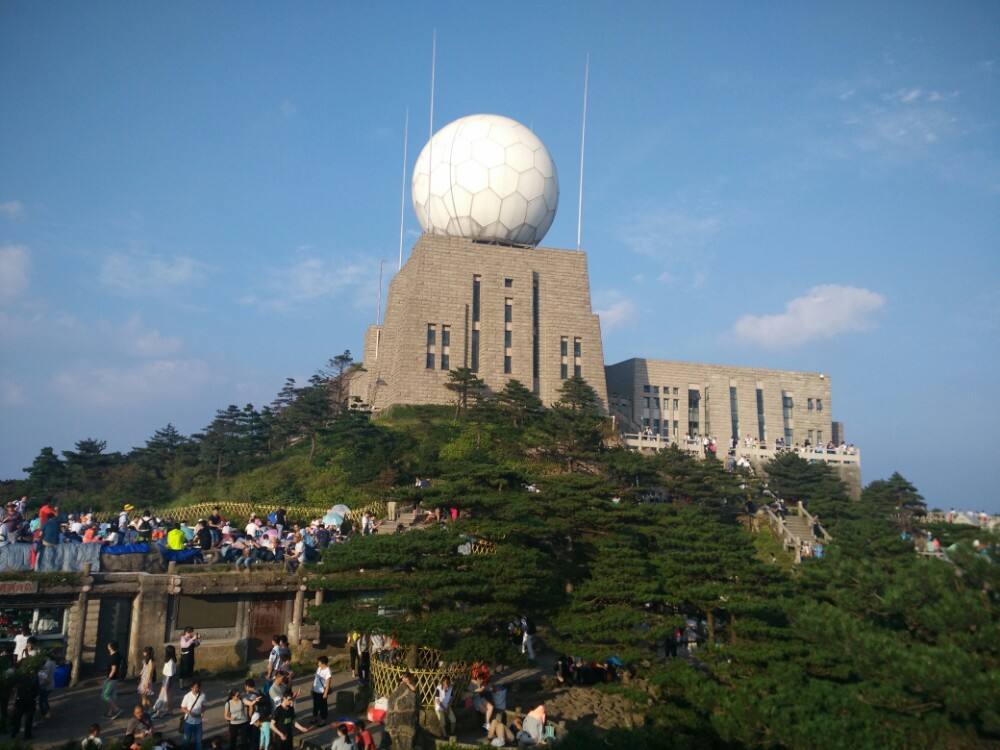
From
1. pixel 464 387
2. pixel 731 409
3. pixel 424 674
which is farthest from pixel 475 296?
pixel 424 674

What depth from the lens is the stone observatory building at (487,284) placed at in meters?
40.7

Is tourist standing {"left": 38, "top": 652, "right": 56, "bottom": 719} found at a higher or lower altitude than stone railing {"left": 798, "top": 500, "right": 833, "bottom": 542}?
lower

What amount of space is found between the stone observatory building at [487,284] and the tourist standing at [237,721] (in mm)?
27578

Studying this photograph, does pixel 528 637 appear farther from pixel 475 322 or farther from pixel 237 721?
pixel 475 322

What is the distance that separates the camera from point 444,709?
14.0 m

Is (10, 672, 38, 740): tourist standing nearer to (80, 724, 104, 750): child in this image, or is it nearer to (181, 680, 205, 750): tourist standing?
(80, 724, 104, 750): child

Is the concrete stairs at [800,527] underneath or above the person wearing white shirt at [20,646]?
above

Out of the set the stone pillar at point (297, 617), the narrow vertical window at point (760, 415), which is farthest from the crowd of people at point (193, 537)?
the narrow vertical window at point (760, 415)

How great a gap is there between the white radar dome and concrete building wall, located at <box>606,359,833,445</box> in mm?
10652

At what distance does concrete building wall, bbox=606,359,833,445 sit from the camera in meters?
47.0

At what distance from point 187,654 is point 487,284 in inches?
1118

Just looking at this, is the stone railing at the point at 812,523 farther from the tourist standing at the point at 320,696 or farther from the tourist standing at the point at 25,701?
the tourist standing at the point at 25,701

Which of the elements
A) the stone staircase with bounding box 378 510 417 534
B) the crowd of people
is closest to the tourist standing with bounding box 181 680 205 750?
the crowd of people

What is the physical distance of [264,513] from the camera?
2666cm
